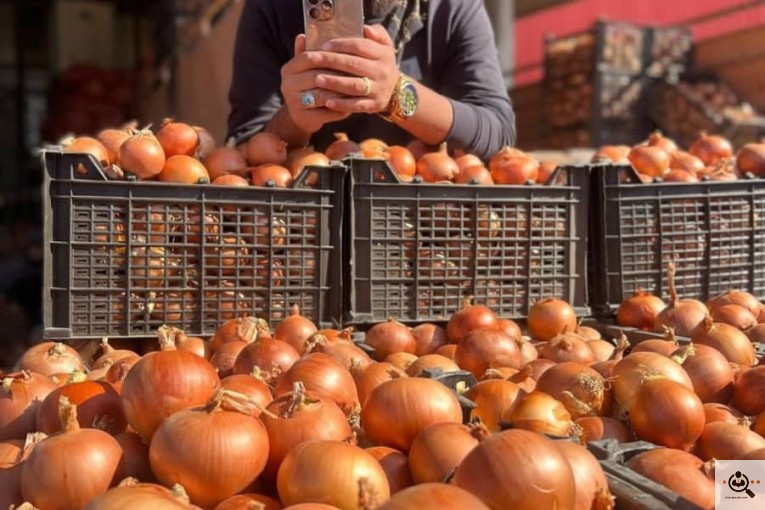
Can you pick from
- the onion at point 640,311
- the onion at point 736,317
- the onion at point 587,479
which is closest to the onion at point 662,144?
the onion at point 640,311

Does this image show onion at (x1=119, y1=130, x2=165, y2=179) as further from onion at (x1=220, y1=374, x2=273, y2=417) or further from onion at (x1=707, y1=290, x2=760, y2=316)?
onion at (x1=707, y1=290, x2=760, y2=316)

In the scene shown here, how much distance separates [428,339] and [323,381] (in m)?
0.57

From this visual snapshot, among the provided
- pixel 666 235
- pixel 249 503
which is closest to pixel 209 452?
pixel 249 503

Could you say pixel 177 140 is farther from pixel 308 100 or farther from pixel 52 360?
pixel 52 360

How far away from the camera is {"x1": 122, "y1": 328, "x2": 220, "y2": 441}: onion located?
1.00 metres

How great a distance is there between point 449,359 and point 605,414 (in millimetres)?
348

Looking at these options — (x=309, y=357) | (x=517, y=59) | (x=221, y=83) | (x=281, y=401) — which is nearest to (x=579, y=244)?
(x=309, y=357)

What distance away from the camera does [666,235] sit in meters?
1.95

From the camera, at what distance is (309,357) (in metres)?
1.22

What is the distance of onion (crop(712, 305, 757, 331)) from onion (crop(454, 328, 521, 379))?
0.45m

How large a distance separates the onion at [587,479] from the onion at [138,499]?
1.35 ft

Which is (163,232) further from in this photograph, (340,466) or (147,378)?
(340,466)

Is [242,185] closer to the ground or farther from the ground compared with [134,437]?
farther from the ground

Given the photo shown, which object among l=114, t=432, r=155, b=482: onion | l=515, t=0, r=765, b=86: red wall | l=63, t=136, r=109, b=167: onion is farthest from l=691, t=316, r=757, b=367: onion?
l=515, t=0, r=765, b=86: red wall
